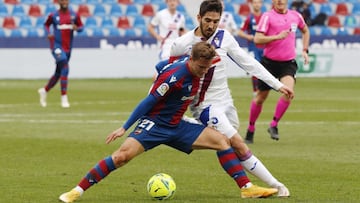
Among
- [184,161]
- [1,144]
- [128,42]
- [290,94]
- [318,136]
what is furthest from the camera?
[128,42]

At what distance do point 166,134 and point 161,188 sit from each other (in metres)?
0.50

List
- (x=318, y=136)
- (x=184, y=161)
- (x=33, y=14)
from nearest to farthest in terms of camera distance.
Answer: (x=184, y=161), (x=318, y=136), (x=33, y=14)

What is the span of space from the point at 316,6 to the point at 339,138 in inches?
996

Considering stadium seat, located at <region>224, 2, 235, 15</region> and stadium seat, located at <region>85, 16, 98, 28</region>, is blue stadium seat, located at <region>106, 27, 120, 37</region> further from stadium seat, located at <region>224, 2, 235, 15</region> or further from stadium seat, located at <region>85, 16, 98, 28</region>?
stadium seat, located at <region>224, 2, 235, 15</region>

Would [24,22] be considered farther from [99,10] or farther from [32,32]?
[99,10]

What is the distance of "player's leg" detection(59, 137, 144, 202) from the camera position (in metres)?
8.79

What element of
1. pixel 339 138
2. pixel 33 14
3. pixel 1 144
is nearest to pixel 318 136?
pixel 339 138

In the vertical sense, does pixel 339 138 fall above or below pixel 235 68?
above

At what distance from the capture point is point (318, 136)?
15031mm

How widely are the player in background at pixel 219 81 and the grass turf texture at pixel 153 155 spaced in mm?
373

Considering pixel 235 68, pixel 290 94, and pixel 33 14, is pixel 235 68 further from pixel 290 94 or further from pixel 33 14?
pixel 290 94

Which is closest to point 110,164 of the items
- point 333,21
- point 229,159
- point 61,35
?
point 229,159

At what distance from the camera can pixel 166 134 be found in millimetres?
8977

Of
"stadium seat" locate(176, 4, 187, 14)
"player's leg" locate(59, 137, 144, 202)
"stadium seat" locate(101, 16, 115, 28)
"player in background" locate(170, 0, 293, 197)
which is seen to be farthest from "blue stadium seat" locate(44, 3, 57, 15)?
"player's leg" locate(59, 137, 144, 202)
